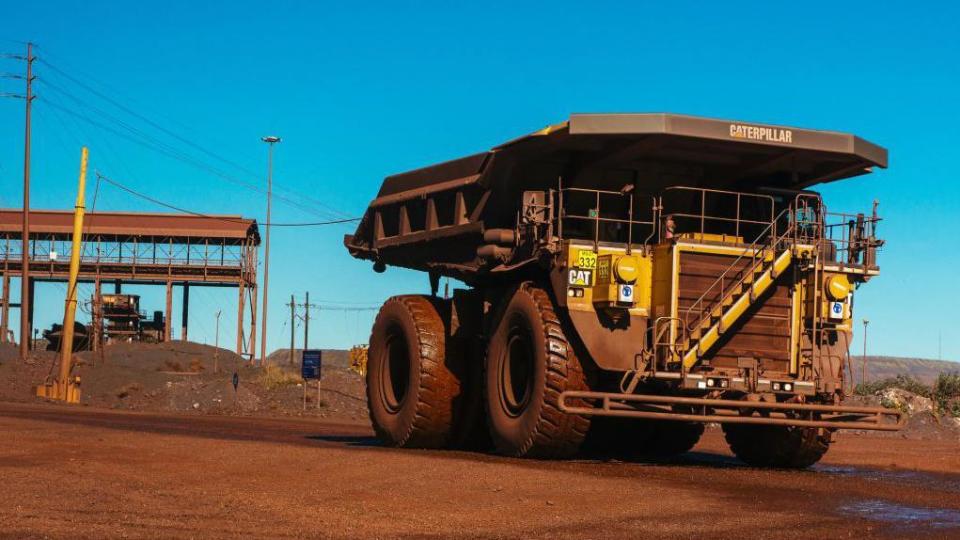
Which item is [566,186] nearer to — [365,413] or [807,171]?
[807,171]

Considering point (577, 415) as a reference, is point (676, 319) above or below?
above

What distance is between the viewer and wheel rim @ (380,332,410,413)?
733 inches

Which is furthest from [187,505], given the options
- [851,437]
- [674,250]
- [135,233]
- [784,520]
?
[135,233]

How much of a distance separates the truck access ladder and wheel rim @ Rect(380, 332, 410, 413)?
18.0 feet

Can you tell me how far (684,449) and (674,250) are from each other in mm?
4538

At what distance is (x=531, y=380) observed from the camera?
1480cm

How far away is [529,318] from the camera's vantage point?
48.5 feet

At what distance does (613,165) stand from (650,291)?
1829mm

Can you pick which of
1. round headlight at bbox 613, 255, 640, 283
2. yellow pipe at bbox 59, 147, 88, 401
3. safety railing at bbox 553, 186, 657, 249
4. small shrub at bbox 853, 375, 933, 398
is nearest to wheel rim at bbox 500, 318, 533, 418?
safety railing at bbox 553, 186, 657, 249

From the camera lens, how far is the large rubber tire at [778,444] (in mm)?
15398

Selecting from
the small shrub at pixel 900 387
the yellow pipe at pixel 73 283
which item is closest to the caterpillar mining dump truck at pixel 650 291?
the small shrub at pixel 900 387

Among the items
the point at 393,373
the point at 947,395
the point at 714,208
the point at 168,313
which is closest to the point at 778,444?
the point at 714,208

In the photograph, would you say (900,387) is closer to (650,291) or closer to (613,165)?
(613,165)

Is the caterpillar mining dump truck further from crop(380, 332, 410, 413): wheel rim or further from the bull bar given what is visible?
crop(380, 332, 410, 413): wheel rim
